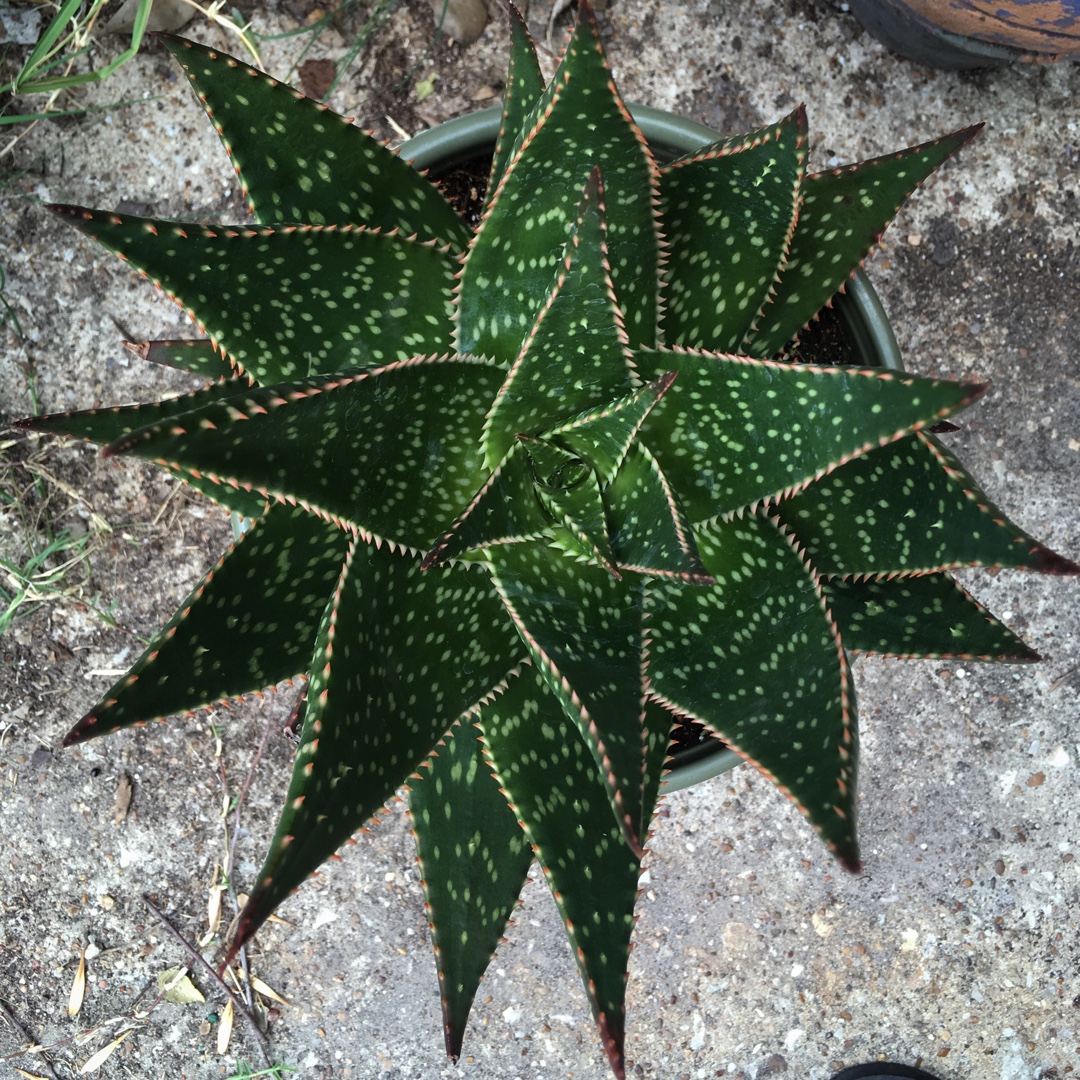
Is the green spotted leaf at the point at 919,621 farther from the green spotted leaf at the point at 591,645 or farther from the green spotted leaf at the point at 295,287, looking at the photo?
the green spotted leaf at the point at 295,287

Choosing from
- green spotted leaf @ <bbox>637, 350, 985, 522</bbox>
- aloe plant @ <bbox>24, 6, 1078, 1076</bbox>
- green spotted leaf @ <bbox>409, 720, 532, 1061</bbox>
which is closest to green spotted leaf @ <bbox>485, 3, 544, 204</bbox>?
aloe plant @ <bbox>24, 6, 1078, 1076</bbox>

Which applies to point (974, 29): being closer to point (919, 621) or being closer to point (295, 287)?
point (919, 621)

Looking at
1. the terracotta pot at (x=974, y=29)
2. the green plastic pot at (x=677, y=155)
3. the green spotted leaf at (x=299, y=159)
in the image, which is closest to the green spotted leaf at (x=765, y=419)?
the green spotted leaf at (x=299, y=159)

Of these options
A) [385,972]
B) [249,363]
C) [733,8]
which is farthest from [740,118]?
[385,972]

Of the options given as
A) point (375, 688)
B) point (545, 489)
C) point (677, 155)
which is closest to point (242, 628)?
point (375, 688)

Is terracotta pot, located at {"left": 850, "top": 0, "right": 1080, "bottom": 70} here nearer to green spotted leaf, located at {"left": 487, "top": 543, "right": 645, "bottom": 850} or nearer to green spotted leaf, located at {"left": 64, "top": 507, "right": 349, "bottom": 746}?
green spotted leaf, located at {"left": 487, "top": 543, "right": 645, "bottom": 850}

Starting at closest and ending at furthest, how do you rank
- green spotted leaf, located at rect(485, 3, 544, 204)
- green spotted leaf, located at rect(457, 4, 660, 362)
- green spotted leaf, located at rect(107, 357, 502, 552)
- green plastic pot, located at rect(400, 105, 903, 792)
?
green spotted leaf, located at rect(107, 357, 502, 552) < green spotted leaf, located at rect(457, 4, 660, 362) < green spotted leaf, located at rect(485, 3, 544, 204) < green plastic pot, located at rect(400, 105, 903, 792)

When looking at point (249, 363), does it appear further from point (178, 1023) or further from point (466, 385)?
point (178, 1023)
